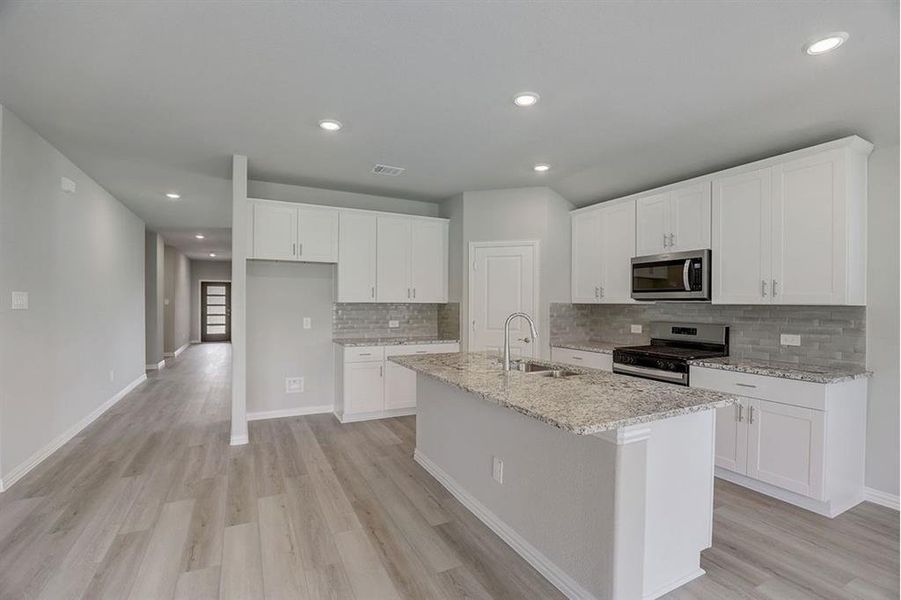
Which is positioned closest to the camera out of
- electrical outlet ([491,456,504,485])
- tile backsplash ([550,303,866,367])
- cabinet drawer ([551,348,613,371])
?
electrical outlet ([491,456,504,485])

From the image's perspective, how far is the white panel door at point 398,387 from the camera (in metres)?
4.82

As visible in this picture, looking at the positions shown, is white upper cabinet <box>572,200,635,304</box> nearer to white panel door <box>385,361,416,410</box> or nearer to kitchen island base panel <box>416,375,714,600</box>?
white panel door <box>385,361,416,410</box>

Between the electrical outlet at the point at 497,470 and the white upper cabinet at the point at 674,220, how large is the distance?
2432 mm

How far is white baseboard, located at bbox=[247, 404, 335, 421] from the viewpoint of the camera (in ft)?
15.5

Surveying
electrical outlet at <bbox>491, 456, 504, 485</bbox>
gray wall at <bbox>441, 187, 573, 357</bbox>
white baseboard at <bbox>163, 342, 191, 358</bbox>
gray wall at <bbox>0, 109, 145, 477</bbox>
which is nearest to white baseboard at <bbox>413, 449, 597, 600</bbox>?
electrical outlet at <bbox>491, 456, 504, 485</bbox>

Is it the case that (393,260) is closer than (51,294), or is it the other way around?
(51,294)

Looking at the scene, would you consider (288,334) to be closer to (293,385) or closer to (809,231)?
(293,385)

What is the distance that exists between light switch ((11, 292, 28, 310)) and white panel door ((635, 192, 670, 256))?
4.86 meters

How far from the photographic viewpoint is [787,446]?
2818mm

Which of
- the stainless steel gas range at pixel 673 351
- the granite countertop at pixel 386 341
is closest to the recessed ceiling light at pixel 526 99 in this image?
the stainless steel gas range at pixel 673 351

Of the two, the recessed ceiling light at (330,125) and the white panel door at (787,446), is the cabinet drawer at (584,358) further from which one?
the recessed ceiling light at (330,125)

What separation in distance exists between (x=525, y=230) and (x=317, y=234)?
7.16 feet

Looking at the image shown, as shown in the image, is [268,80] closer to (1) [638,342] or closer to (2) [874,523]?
(1) [638,342]

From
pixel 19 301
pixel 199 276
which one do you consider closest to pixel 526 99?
pixel 19 301
